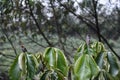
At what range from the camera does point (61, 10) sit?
4609 mm

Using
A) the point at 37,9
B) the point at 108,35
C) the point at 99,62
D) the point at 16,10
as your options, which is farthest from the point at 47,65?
the point at 108,35

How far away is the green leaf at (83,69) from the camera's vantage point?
3.68 feet

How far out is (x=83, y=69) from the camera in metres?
1.12

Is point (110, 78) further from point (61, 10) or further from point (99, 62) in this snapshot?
point (61, 10)

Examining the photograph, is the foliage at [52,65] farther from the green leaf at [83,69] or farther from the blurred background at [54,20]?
the blurred background at [54,20]

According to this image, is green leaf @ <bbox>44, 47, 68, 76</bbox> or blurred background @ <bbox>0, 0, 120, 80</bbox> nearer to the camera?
green leaf @ <bbox>44, 47, 68, 76</bbox>

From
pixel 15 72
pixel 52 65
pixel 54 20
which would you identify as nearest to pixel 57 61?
pixel 52 65

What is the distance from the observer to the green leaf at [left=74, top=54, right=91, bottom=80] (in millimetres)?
1121

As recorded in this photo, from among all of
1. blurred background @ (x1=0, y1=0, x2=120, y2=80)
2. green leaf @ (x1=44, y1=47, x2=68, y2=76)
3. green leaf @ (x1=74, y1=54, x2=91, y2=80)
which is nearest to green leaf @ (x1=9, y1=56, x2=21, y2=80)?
green leaf @ (x1=44, y1=47, x2=68, y2=76)

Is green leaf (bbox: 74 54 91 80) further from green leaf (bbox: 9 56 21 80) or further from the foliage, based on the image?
green leaf (bbox: 9 56 21 80)

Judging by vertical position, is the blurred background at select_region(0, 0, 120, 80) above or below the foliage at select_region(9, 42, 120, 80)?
below

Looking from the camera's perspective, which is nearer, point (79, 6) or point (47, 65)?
point (47, 65)

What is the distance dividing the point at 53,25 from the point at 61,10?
0.35 m

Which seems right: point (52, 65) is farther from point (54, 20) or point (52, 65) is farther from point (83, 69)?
point (54, 20)
